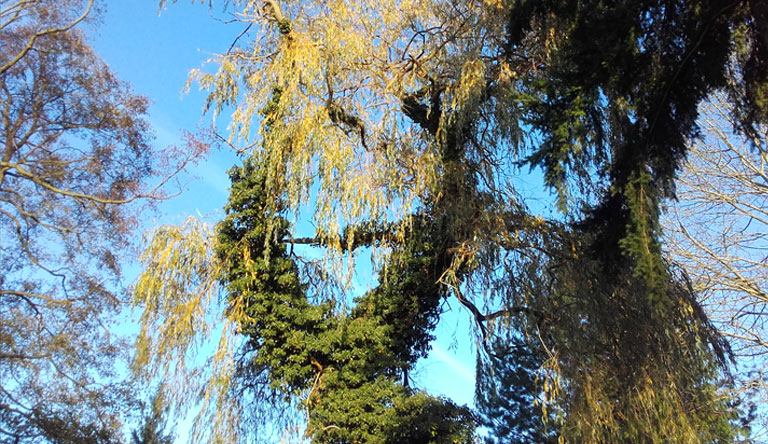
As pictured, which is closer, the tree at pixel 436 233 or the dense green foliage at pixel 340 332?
the tree at pixel 436 233

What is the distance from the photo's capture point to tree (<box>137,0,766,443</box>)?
20.2 ft

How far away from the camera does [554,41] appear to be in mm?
7004

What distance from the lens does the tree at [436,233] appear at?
6.16 metres

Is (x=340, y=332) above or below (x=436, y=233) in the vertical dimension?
below

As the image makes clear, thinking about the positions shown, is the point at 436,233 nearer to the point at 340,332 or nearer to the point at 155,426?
the point at 340,332

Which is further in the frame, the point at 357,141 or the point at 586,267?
the point at 357,141

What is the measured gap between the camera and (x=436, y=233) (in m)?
8.62

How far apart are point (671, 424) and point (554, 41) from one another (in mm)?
4551

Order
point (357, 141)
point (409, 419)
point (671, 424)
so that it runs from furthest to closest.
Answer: point (357, 141) → point (409, 419) → point (671, 424)

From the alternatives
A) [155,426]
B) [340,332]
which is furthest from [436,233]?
[155,426]

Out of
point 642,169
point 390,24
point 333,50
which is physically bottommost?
point 642,169

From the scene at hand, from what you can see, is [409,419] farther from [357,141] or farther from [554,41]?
[554,41]

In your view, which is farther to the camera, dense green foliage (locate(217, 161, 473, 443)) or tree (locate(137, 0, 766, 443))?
dense green foliage (locate(217, 161, 473, 443))

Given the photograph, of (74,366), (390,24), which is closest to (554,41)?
(390,24)
